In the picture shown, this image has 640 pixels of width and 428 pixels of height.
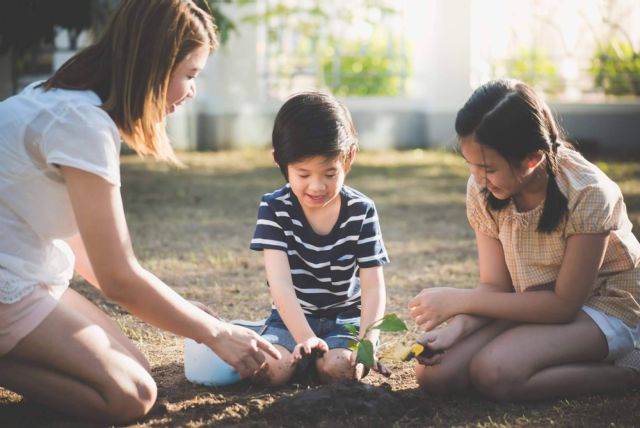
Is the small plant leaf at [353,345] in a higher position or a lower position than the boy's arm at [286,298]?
lower

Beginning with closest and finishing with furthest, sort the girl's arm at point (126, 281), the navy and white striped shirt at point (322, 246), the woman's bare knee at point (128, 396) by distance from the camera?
the girl's arm at point (126, 281) → the woman's bare knee at point (128, 396) → the navy and white striped shirt at point (322, 246)

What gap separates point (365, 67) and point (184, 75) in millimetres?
8341

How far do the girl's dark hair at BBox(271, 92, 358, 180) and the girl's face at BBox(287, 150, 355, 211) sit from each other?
2 cm

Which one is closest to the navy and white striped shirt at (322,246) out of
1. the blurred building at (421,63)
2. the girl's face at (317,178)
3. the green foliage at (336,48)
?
the girl's face at (317,178)

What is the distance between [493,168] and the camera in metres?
2.61

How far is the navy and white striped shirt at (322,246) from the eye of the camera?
292 centimetres

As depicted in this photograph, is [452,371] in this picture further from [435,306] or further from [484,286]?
[484,286]

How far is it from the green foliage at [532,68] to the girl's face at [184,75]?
26.8 ft

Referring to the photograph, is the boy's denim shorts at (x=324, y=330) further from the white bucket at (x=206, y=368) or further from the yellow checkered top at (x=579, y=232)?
the yellow checkered top at (x=579, y=232)

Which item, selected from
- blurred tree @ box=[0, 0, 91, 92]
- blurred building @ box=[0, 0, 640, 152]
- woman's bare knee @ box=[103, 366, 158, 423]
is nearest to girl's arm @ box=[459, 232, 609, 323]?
woman's bare knee @ box=[103, 366, 158, 423]

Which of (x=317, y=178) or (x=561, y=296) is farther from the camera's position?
(x=317, y=178)

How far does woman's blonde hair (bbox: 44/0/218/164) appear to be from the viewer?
237 centimetres

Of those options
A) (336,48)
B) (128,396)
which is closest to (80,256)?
(128,396)

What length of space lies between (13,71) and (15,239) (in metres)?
5.76
